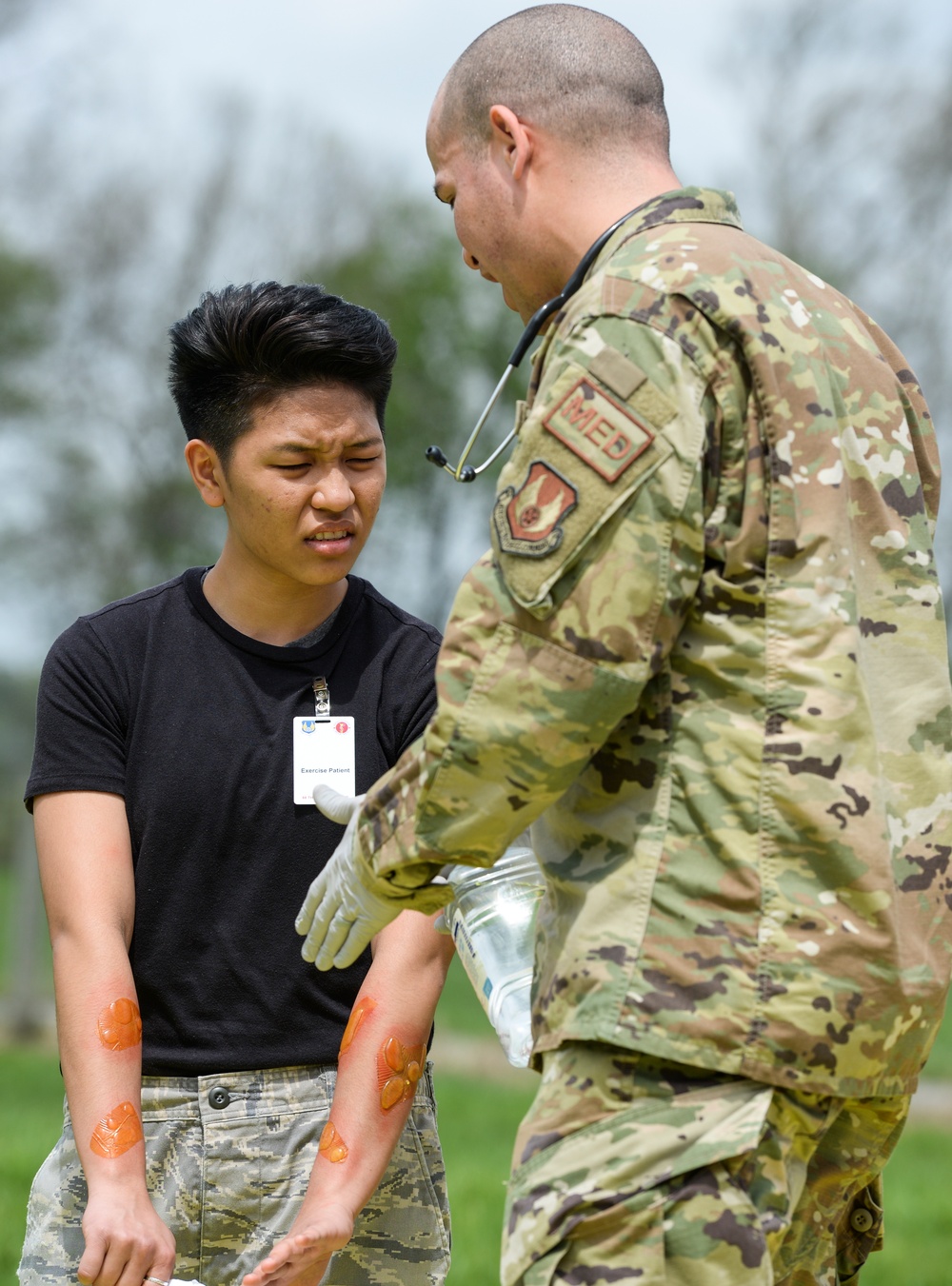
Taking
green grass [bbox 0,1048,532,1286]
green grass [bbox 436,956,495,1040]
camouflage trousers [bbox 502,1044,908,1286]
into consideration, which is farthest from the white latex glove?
green grass [bbox 436,956,495,1040]

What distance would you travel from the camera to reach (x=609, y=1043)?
2.07 m

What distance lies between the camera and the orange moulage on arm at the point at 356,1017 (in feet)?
9.47

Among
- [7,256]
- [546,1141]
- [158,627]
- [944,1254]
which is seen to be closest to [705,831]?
[546,1141]

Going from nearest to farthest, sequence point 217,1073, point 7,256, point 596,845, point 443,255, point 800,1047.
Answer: point 800,1047 → point 596,845 → point 217,1073 → point 7,256 → point 443,255

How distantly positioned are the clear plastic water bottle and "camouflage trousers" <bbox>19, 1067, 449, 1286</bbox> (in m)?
0.46

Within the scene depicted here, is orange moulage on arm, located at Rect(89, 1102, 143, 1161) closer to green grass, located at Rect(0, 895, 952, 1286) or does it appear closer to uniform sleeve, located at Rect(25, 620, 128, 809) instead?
uniform sleeve, located at Rect(25, 620, 128, 809)

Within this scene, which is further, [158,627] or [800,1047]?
[158,627]

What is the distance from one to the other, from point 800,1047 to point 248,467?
1.59 meters

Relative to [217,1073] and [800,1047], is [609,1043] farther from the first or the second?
[217,1073]

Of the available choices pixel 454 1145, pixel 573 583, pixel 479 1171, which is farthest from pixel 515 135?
pixel 454 1145

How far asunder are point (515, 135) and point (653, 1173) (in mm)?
1518

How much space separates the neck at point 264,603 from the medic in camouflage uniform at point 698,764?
40.3 inches

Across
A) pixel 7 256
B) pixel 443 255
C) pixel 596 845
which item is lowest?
pixel 596 845

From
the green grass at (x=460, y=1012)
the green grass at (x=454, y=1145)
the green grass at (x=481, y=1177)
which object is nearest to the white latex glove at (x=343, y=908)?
the green grass at (x=454, y=1145)
